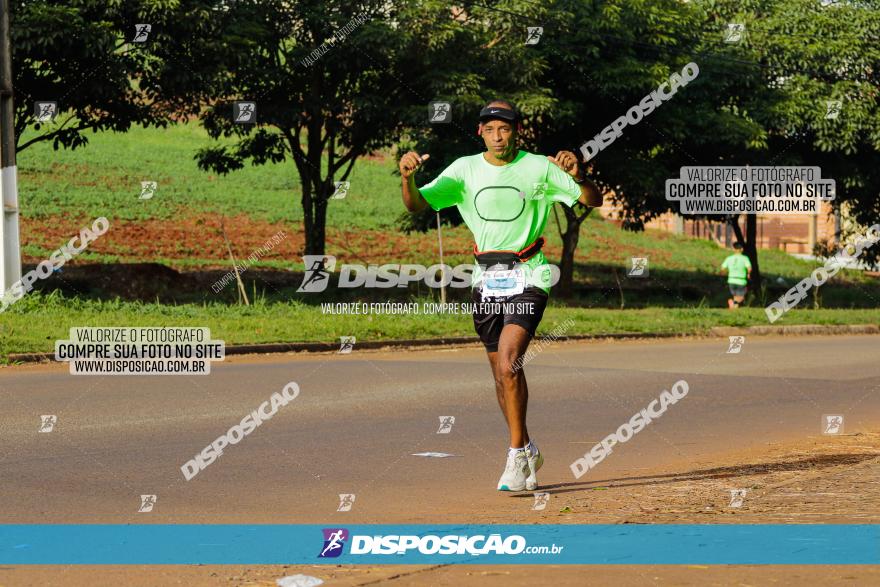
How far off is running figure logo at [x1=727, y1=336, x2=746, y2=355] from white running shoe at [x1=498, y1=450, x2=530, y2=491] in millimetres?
11963

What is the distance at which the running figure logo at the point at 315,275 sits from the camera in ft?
96.4

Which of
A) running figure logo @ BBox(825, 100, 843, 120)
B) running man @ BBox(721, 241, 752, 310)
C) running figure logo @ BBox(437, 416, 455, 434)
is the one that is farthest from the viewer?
running figure logo @ BBox(825, 100, 843, 120)

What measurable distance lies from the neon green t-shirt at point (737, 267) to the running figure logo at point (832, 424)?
56.7 ft

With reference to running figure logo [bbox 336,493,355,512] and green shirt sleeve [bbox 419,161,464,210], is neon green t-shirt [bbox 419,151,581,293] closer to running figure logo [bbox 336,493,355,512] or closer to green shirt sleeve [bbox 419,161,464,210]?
green shirt sleeve [bbox 419,161,464,210]

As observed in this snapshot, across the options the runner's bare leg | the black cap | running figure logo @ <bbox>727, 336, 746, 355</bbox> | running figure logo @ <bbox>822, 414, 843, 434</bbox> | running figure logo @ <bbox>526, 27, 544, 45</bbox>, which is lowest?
running figure logo @ <bbox>727, 336, 746, 355</bbox>

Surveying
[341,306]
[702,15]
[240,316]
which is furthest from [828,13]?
[240,316]

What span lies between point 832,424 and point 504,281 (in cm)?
509

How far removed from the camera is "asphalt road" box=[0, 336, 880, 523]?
7.51 metres

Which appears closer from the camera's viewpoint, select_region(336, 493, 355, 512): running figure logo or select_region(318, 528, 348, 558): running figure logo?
select_region(318, 528, 348, 558): running figure logo

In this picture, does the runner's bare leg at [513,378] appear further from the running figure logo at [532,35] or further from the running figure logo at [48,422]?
the running figure logo at [532,35]

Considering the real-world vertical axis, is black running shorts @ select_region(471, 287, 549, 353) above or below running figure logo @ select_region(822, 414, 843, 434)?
above

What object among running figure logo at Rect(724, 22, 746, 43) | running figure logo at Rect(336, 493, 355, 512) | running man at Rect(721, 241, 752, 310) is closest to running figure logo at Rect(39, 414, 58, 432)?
running figure logo at Rect(336, 493, 355, 512)

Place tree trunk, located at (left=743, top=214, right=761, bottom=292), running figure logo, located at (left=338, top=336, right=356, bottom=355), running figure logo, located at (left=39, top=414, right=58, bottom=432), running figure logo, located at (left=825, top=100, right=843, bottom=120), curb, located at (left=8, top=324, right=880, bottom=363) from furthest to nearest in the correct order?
tree trunk, located at (left=743, top=214, right=761, bottom=292) → running figure logo, located at (left=825, top=100, right=843, bottom=120) → running figure logo, located at (left=338, top=336, right=356, bottom=355) → curb, located at (left=8, top=324, right=880, bottom=363) → running figure logo, located at (left=39, top=414, right=58, bottom=432)

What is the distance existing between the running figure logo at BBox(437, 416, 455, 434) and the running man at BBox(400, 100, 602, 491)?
3052 millimetres
